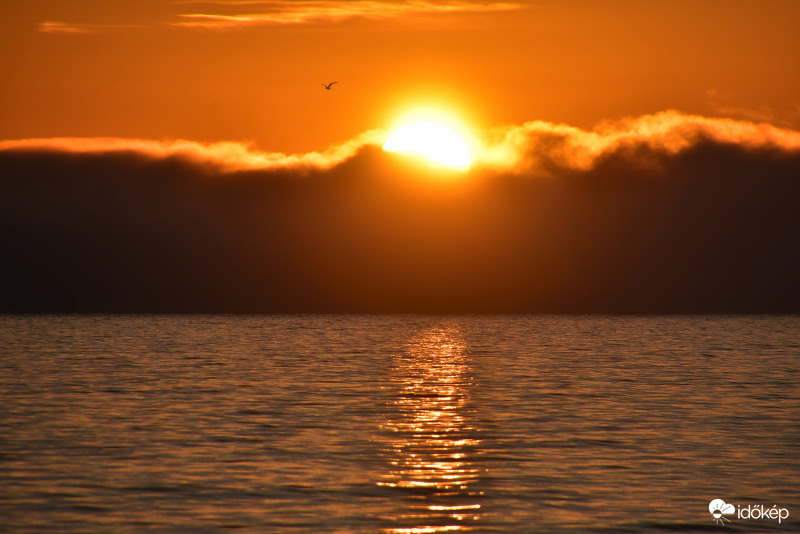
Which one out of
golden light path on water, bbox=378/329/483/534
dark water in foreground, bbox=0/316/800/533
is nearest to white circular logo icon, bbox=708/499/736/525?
dark water in foreground, bbox=0/316/800/533

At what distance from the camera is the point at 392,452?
38.1 m

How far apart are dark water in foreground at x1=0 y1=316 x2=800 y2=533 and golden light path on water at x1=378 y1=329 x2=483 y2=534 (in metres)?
0.11

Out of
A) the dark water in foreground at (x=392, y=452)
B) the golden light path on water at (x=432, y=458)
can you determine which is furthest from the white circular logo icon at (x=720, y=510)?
the golden light path on water at (x=432, y=458)

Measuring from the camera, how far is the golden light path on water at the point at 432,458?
27.9 m

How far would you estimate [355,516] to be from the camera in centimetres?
2795

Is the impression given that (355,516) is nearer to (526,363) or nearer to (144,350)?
(526,363)

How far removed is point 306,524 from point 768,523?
12.2 meters

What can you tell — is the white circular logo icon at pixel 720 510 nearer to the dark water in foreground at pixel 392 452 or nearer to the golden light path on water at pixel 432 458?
the dark water in foreground at pixel 392 452

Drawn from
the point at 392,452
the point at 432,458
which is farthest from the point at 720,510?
the point at 392,452

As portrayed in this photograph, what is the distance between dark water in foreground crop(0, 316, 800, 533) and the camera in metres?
28.0

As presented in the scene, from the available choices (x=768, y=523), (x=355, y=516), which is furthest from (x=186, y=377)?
(x=768, y=523)

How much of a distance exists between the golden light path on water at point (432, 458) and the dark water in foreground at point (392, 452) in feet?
0.35

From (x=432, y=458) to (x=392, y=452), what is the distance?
178cm

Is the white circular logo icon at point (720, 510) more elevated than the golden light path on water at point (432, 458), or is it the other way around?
the golden light path on water at point (432, 458)
